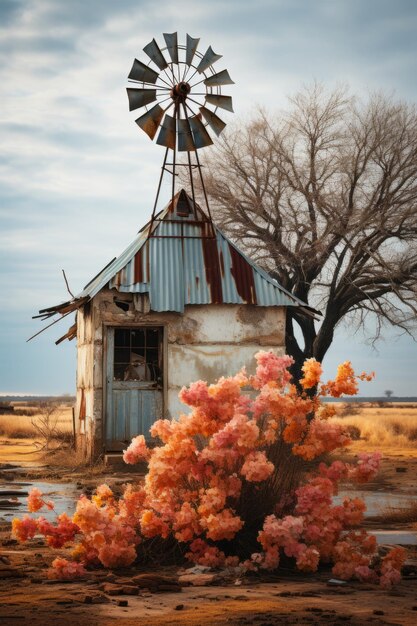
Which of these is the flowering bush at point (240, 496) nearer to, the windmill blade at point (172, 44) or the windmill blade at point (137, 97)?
the windmill blade at point (137, 97)

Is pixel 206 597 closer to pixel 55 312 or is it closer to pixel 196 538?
pixel 196 538

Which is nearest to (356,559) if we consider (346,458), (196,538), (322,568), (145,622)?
(322,568)

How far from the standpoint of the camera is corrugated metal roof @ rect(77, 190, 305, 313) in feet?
59.0

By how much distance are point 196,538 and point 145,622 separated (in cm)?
228

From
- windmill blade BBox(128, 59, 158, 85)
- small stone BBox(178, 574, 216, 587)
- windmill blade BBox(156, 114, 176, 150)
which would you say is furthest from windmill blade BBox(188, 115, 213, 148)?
small stone BBox(178, 574, 216, 587)

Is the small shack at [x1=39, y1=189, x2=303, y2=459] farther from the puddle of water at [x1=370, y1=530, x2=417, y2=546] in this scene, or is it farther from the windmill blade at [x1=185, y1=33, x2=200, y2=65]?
the puddle of water at [x1=370, y1=530, x2=417, y2=546]

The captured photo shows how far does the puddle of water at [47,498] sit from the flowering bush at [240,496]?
10.3 ft

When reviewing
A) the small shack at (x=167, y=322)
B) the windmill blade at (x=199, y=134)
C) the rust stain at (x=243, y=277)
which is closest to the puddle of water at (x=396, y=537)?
the small shack at (x=167, y=322)

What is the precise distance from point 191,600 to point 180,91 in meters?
13.1

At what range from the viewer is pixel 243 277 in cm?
1878

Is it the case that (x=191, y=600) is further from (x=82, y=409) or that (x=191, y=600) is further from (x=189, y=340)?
(x=82, y=409)

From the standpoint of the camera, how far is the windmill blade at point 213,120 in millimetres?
17562

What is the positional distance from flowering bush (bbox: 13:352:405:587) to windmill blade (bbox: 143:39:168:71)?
10.9 m

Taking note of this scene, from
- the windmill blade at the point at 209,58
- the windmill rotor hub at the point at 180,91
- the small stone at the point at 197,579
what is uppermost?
the windmill blade at the point at 209,58
